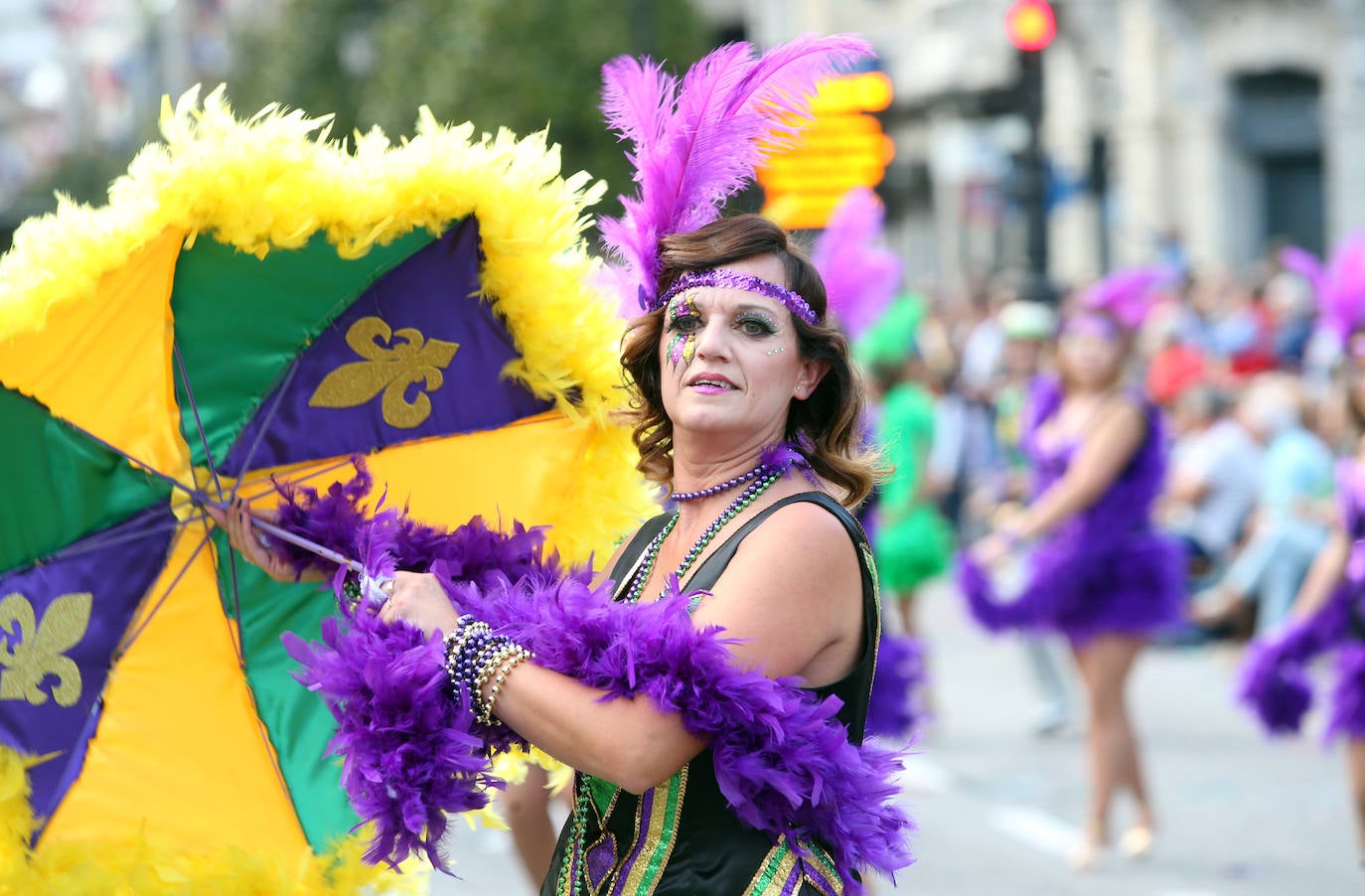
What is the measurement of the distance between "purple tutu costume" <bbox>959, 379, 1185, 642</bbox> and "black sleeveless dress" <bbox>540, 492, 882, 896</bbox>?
4.25 m

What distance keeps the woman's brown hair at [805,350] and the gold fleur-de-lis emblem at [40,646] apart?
1.11m

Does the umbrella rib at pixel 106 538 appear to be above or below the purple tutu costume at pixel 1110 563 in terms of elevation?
above

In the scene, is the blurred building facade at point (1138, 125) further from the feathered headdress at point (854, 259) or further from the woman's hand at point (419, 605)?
the woman's hand at point (419, 605)

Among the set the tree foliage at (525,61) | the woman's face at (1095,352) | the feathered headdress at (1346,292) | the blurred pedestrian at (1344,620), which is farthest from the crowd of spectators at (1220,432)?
the tree foliage at (525,61)

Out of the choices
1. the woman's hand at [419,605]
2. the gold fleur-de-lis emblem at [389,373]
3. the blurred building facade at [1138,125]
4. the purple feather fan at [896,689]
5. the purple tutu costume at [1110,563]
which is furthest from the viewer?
the blurred building facade at [1138,125]

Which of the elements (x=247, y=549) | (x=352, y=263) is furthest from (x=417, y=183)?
(x=247, y=549)

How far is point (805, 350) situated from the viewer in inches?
113

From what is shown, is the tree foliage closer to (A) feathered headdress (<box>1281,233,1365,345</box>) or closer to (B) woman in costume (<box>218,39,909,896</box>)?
(A) feathered headdress (<box>1281,233,1365,345</box>)

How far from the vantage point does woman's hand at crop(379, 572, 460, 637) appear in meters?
2.63

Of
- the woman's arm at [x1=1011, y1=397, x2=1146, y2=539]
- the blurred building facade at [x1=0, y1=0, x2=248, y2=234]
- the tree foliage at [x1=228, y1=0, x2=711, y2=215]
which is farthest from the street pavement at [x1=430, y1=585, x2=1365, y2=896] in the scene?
the blurred building facade at [x1=0, y1=0, x2=248, y2=234]

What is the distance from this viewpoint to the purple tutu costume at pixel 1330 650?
19.0 ft

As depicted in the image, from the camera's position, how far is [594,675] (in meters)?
2.51

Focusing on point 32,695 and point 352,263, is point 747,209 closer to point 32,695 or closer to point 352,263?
point 352,263

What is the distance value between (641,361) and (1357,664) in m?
3.64
